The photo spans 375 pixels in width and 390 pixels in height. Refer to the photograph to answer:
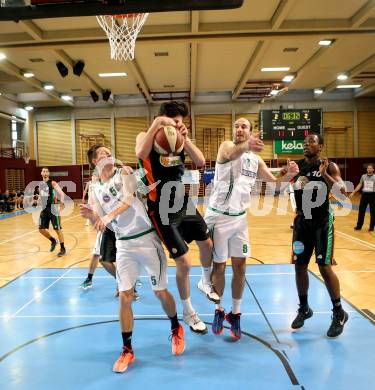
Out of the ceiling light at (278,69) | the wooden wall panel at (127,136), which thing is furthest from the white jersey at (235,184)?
the wooden wall panel at (127,136)

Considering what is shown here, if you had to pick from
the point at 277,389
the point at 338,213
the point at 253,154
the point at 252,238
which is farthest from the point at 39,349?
the point at 338,213

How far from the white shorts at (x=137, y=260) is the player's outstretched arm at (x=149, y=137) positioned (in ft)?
2.42

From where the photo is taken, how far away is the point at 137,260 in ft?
11.5

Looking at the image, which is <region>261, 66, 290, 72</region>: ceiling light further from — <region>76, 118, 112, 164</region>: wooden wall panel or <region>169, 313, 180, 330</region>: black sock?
<region>169, 313, 180, 330</region>: black sock

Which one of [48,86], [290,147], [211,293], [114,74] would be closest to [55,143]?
[48,86]

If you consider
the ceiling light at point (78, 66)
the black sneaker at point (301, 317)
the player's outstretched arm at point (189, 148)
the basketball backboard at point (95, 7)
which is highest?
the ceiling light at point (78, 66)

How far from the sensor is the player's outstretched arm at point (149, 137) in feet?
10.6

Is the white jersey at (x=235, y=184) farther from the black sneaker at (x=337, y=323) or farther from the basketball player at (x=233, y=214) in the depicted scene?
the black sneaker at (x=337, y=323)

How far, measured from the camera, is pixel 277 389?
118 inches

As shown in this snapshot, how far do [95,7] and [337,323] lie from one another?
4305 mm

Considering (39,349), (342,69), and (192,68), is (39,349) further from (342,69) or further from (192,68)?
(342,69)

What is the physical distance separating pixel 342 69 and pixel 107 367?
60.1ft

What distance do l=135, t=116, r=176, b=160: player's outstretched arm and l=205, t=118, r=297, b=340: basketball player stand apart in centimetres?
78

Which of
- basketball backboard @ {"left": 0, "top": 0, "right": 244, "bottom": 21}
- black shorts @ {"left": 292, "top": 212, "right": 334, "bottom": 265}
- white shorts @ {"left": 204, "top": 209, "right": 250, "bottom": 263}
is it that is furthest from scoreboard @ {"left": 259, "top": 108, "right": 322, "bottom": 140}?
white shorts @ {"left": 204, "top": 209, "right": 250, "bottom": 263}
